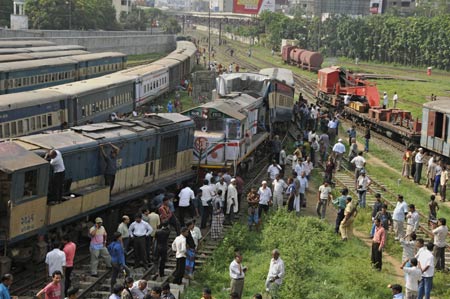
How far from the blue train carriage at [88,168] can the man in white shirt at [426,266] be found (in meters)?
8.36

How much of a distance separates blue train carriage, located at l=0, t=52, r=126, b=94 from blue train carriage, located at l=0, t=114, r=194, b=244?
614 inches

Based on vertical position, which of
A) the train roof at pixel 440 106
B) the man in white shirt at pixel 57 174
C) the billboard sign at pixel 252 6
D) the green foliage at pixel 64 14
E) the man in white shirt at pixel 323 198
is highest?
the billboard sign at pixel 252 6

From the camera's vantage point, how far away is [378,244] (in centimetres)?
1741

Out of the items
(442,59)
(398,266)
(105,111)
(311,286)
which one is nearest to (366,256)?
(398,266)

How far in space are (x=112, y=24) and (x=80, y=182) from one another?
321 ft

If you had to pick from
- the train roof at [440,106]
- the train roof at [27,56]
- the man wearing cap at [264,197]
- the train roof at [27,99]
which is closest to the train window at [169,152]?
the man wearing cap at [264,197]

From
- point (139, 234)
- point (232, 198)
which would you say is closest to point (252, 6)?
point (232, 198)


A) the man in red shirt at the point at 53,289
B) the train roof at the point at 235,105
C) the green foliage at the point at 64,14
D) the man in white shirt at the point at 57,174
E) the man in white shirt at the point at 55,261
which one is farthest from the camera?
the green foliage at the point at 64,14

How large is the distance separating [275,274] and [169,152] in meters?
8.82

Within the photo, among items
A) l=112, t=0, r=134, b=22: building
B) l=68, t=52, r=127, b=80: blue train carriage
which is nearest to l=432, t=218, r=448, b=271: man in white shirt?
l=68, t=52, r=127, b=80: blue train carriage

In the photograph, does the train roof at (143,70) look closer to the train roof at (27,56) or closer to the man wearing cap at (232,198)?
the train roof at (27,56)

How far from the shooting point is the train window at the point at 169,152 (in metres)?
22.2

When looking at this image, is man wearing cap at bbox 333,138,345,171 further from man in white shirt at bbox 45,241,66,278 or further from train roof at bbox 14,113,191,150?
man in white shirt at bbox 45,241,66,278

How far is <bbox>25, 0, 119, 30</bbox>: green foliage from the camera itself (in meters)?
90.6
